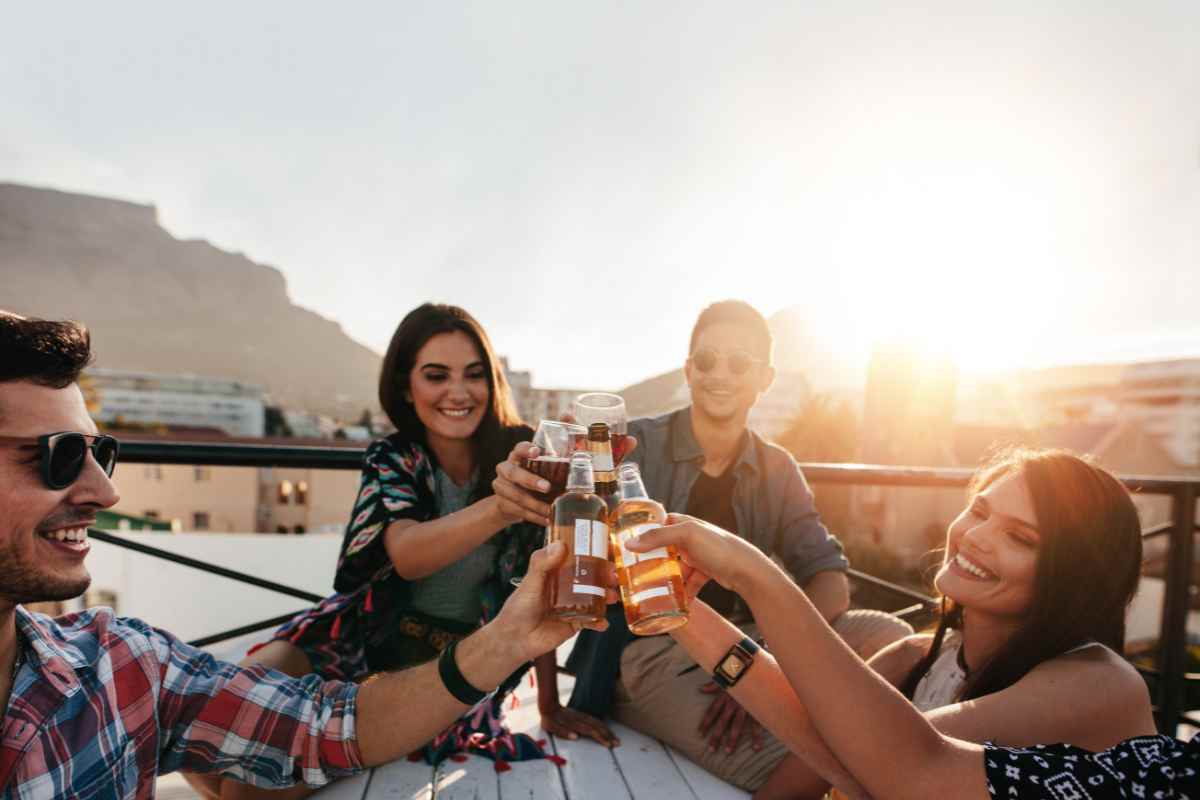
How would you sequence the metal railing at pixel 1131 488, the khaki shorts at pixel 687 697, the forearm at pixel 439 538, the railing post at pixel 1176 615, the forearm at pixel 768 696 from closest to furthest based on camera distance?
the forearm at pixel 768 696
the forearm at pixel 439 538
the khaki shorts at pixel 687 697
the metal railing at pixel 1131 488
the railing post at pixel 1176 615

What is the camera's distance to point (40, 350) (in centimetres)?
129

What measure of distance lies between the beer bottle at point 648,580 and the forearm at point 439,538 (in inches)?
26.8

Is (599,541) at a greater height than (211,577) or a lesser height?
greater

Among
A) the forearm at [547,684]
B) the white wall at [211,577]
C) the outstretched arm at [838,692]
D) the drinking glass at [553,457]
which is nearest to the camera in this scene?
the outstretched arm at [838,692]

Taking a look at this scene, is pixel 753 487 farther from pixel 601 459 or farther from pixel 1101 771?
pixel 1101 771

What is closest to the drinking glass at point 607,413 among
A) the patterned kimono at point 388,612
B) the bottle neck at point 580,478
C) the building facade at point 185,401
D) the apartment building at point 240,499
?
the bottle neck at point 580,478

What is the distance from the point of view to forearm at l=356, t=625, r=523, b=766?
4.96 ft

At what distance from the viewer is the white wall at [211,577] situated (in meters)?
5.16

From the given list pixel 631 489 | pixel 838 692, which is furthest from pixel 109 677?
pixel 838 692

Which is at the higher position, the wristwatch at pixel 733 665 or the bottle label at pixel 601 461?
the bottle label at pixel 601 461

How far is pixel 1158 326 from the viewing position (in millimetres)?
101750

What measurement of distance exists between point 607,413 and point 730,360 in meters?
1.33

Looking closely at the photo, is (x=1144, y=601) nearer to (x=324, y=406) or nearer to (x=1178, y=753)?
(x=1178, y=753)

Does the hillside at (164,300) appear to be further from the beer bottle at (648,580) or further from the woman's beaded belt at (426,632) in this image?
the beer bottle at (648,580)
